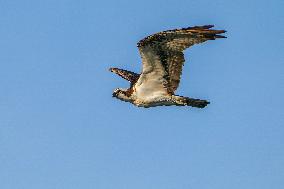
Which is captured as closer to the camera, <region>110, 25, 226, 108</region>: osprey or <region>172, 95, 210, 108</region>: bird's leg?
<region>110, 25, 226, 108</region>: osprey

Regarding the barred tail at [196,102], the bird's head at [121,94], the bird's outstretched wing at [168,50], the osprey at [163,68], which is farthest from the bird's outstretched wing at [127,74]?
the barred tail at [196,102]

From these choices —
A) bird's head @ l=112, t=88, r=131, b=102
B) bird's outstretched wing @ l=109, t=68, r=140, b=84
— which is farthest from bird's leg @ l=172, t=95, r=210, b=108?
bird's outstretched wing @ l=109, t=68, r=140, b=84

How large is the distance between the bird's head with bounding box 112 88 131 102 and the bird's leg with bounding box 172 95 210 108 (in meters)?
1.75

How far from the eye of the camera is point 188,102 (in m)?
24.1

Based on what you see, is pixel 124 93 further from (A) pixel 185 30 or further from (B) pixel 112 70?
(A) pixel 185 30

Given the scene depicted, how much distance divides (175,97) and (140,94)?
123cm

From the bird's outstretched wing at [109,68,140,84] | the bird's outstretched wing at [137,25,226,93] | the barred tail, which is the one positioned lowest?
the barred tail

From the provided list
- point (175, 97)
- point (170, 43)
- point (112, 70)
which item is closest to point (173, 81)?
point (175, 97)

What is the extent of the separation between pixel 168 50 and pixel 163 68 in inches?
44.4

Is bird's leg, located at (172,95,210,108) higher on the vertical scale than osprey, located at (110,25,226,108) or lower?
lower

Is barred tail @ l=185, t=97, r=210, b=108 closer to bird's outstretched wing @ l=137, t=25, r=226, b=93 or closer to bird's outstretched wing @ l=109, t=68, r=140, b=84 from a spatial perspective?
bird's outstretched wing @ l=137, t=25, r=226, b=93

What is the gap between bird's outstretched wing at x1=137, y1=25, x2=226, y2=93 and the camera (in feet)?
69.2

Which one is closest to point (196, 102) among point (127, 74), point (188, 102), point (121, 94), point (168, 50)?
point (188, 102)

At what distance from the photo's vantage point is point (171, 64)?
23.4m
